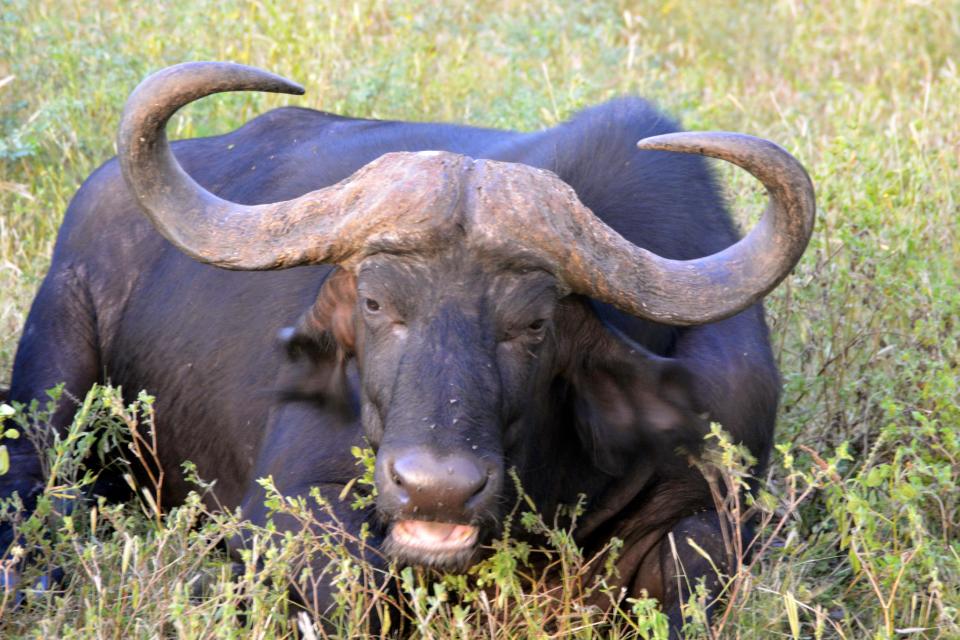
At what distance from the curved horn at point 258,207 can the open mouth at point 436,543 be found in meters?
0.63

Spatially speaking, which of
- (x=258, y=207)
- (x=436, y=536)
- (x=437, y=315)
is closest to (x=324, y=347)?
(x=258, y=207)

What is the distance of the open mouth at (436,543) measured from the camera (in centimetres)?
330

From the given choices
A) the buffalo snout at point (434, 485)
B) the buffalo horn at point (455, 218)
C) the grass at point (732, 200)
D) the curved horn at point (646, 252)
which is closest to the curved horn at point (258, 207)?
the buffalo horn at point (455, 218)

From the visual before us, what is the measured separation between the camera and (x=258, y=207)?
11.8 feet

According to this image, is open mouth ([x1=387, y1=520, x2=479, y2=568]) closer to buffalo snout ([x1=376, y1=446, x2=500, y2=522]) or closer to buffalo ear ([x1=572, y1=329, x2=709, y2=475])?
buffalo snout ([x1=376, y1=446, x2=500, y2=522])

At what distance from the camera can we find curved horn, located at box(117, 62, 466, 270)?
3367mm

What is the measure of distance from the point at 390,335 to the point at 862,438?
2.07m

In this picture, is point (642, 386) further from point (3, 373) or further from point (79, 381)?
point (3, 373)

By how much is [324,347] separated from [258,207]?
0.48 m

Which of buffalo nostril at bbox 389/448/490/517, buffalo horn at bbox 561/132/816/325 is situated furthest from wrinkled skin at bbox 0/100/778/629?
buffalo horn at bbox 561/132/816/325

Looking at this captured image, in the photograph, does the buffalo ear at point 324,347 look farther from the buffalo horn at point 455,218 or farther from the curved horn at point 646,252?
the curved horn at point 646,252

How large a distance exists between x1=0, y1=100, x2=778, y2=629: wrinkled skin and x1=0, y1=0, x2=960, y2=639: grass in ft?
0.79

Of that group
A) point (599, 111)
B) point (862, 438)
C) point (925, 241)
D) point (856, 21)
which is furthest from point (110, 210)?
point (856, 21)

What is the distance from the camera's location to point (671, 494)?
4.02m
